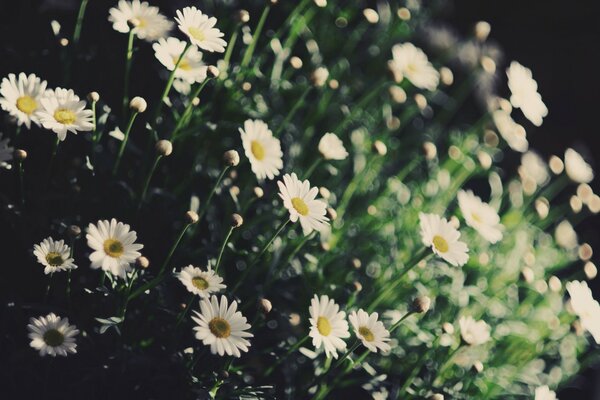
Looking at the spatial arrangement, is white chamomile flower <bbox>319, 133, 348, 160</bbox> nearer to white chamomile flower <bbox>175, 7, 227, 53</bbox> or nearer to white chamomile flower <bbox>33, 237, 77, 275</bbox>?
white chamomile flower <bbox>175, 7, 227, 53</bbox>

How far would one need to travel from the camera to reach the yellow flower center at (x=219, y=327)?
949 millimetres

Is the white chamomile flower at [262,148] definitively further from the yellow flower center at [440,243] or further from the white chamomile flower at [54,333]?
the white chamomile flower at [54,333]

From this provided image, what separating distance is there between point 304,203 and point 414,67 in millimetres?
713

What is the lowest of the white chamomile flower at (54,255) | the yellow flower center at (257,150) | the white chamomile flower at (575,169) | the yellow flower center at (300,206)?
the white chamomile flower at (54,255)

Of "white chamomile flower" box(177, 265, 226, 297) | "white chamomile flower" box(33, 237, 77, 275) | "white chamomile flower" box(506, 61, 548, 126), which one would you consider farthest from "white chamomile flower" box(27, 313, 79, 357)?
"white chamomile flower" box(506, 61, 548, 126)

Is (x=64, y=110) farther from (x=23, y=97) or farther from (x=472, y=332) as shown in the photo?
(x=472, y=332)

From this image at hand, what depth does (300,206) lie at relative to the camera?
1042 mm

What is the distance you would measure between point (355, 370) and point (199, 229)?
45 centimetres

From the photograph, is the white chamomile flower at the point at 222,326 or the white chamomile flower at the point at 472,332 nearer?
the white chamomile flower at the point at 222,326

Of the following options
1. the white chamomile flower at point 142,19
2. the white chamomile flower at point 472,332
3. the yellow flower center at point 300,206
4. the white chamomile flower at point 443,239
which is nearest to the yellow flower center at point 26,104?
the white chamomile flower at point 142,19

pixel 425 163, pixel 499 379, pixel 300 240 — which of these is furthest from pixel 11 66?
pixel 499 379

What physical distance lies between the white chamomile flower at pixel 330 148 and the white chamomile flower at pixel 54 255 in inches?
20.9

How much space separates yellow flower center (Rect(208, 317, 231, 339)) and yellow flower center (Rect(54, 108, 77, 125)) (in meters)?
0.41

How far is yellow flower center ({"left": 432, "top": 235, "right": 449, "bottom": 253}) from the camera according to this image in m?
1.12
